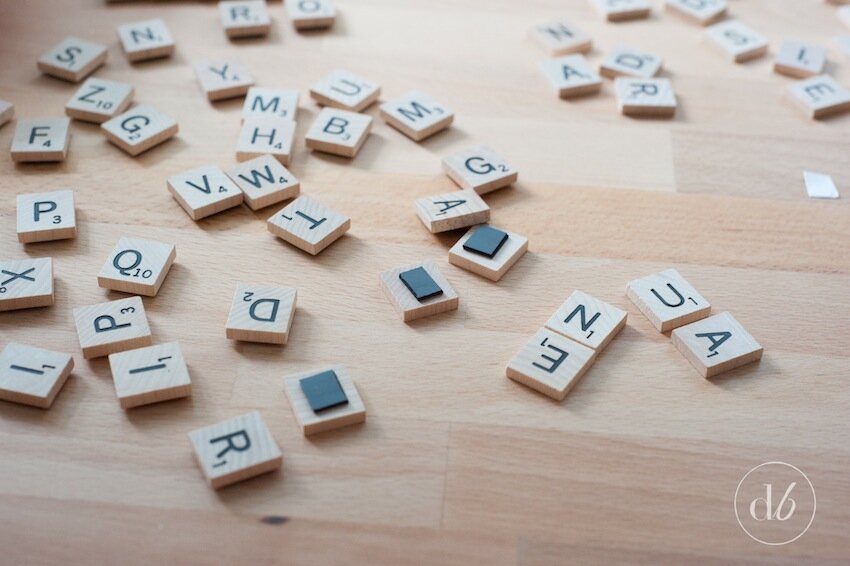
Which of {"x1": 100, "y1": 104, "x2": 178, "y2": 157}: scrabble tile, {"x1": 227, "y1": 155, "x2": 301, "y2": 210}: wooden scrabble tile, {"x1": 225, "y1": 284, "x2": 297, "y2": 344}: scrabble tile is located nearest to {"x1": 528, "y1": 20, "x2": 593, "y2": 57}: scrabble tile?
{"x1": 227, "y1": 155, "x2": 301, "y2": 210}: wooden scrabble tile

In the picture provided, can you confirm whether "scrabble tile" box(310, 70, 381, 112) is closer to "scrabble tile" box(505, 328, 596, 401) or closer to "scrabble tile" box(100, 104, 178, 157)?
"scrabble tile" box(100, 104, 178, 157)

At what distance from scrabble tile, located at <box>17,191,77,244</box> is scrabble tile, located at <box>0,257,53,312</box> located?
2.7 inches

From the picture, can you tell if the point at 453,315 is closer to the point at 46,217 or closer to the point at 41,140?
the point at 46,217

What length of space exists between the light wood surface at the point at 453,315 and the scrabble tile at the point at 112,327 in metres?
0.03

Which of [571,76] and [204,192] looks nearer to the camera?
[204,192]

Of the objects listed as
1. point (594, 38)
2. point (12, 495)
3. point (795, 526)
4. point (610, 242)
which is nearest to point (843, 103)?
point (594, 38)

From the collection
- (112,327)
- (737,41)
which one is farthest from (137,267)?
(737,41)

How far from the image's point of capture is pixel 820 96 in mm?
1816

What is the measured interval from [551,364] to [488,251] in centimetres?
24

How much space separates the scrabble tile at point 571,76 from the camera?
1.82 m

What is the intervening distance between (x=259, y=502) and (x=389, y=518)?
16cm

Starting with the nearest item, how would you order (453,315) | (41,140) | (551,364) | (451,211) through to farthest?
1. (551,364)
2. (453,315)
3. (451,211)
4. (41,140)

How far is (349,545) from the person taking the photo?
111cm

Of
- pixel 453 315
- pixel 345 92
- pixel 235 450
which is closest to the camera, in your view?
pixel 235 450
